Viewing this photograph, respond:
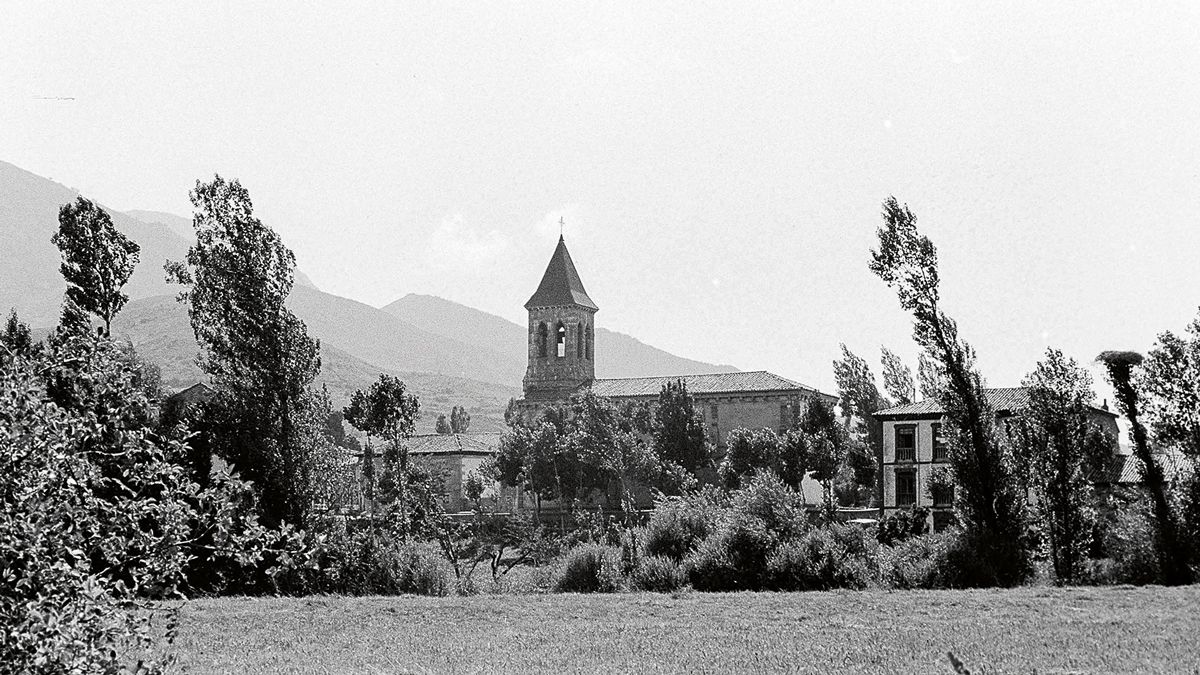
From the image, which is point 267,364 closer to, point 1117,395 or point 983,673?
point 983,673

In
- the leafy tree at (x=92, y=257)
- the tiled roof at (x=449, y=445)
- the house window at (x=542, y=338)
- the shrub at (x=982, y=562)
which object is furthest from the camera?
the house window at (x=542, y=338)

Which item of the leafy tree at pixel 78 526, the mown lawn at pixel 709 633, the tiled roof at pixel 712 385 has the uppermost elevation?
the tiled roof at pixel 712 385

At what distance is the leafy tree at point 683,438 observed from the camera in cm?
7894

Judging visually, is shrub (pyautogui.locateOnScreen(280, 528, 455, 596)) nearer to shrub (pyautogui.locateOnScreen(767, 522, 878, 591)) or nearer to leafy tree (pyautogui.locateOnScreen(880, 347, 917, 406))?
shrub (pyautogui.locateOnScreen(767, 522, 878, 591))

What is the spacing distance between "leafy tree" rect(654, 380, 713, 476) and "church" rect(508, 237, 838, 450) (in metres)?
8.22

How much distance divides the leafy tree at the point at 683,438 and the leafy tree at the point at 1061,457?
43136 mm

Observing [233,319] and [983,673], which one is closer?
[983,673]

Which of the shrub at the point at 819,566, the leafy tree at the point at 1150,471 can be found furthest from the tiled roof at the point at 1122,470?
the shrub at the point at 819,566

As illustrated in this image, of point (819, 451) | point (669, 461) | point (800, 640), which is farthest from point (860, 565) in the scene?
point (669, 461)

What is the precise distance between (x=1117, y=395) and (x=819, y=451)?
1306 inches

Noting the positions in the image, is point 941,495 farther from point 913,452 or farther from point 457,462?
point 457,462

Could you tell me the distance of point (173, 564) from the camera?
813 cm

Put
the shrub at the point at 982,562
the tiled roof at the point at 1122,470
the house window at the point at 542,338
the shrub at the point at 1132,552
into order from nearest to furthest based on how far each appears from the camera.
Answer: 1. the shrub at the point at 982,562
2. the shrub at the point at 1132,552
3. the tiled roof at the point at 1122,470
4. the house window at the point at 542,338

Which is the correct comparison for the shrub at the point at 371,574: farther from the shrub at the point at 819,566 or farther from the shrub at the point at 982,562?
the shrub at the point at 982,562
